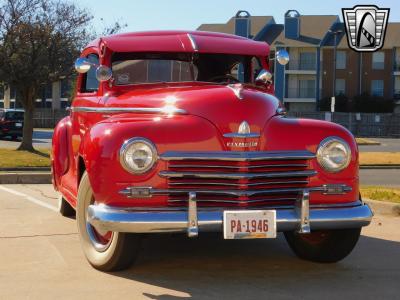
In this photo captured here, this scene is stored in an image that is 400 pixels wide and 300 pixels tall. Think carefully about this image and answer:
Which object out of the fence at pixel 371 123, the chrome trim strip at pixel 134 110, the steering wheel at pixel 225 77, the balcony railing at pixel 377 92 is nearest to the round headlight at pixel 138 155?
the chrome trim strip at pixel 134 110

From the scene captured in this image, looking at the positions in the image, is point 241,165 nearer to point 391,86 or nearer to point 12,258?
point 12,258

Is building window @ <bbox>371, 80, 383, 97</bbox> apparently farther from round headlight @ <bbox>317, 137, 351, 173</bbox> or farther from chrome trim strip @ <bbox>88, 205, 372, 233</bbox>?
chrome trim strip @ <bbox>88, 205, 372, 233</bbox>

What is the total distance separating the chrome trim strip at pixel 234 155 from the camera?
173 inches

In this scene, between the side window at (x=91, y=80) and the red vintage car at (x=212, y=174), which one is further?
the side window at (x=91, y=80)

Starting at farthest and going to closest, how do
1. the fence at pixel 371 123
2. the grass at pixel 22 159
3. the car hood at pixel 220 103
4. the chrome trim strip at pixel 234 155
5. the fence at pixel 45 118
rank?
the fence at pixel 371 123 < the fence at pixel 45 118 < the grass at pixel 22 159 < the car hood at pixel 220 103 < the chrome trim strip at pixel 234 155

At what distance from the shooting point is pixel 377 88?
A: 55.7m

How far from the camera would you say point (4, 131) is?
28.9 meters

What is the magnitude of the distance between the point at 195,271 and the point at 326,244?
3.94ft

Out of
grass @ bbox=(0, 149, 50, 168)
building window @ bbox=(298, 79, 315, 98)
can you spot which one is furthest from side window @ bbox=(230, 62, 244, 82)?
building window @ bbox=(298, 79, 315, 98)

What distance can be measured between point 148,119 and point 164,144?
324 mm

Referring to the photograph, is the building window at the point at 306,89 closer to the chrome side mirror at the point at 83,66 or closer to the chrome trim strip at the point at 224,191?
the chrome side mirror at the point at 83,66

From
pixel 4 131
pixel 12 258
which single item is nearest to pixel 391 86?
pixel 4 131

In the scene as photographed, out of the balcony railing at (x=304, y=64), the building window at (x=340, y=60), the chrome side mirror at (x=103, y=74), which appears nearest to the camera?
the chrome side mirror at (x=103, y=74)

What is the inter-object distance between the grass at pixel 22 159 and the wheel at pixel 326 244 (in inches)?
358
